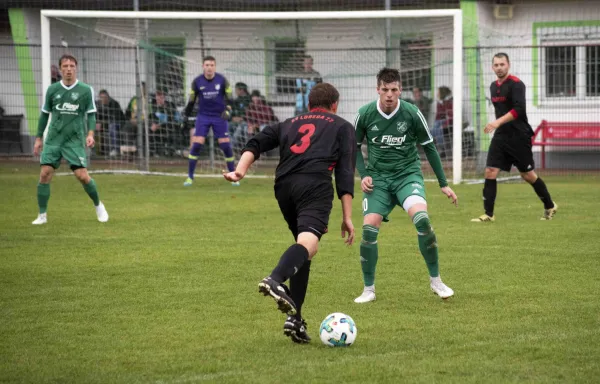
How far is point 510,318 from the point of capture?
7.09m

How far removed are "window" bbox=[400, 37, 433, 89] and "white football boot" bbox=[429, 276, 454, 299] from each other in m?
13.2

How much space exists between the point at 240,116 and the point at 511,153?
9.33m

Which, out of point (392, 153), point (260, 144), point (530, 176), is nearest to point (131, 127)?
point (530, 176)

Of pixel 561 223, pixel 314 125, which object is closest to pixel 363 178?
pixel 314 125

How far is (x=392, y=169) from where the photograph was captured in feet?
27.0

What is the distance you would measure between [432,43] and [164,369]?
54.3 feet

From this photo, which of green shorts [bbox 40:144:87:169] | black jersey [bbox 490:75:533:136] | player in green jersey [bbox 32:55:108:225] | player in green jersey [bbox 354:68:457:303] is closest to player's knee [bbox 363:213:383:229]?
player in green jersey [bbox 354:68:457:303]

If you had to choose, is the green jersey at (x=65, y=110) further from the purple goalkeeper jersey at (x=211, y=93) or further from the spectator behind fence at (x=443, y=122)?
the spectator behind fence at (x=443, y=122)

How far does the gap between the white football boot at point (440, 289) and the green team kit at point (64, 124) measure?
21.2ft

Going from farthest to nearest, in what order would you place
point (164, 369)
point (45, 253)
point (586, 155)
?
point (586, 155), point (45, 253), point (164, 369)

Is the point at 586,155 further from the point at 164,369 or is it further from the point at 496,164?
the point at 164,369

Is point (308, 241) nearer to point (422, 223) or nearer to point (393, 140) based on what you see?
Answer: point (422, 223)

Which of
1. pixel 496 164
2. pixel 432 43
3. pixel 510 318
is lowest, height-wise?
pixel 510 318

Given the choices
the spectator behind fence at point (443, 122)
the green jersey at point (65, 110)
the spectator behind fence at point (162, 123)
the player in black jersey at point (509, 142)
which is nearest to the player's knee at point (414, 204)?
the player in black jersey at point (509, 142)
